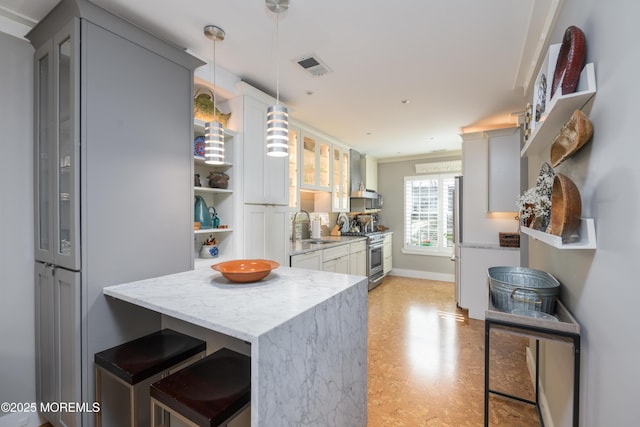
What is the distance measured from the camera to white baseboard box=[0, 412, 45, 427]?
66.3 inches

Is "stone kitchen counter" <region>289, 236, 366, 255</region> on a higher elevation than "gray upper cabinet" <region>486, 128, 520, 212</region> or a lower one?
lower

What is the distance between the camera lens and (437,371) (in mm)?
2438

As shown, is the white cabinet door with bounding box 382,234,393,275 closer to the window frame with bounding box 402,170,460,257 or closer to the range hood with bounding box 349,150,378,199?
the window frame with bounding box 402,170,460,257

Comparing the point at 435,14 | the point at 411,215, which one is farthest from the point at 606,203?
the point at 411,215

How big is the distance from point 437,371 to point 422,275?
11.8 feet

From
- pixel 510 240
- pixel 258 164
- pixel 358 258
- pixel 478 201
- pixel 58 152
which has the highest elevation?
pixel 258 164

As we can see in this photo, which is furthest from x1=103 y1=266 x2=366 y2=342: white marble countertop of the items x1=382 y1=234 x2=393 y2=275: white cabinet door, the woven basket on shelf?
x1=382 y1=234 x2=393 y2=275: white cabinet door

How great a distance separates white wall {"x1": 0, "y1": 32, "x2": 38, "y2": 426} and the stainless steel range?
4.04 meters

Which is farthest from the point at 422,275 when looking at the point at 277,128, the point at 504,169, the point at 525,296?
the point at 277,128

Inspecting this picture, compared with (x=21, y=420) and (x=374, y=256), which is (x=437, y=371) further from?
(x=21, y=420)

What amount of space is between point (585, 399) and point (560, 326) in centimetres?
28

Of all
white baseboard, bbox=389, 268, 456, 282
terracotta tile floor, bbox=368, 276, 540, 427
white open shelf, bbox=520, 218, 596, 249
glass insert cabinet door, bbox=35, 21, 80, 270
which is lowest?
terracotta tile floor, bbox=368, 276, 540, 427

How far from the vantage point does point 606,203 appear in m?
0.97

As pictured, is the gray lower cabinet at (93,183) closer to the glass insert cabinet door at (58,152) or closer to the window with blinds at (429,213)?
the glass insert cabinet door at (58,152)
